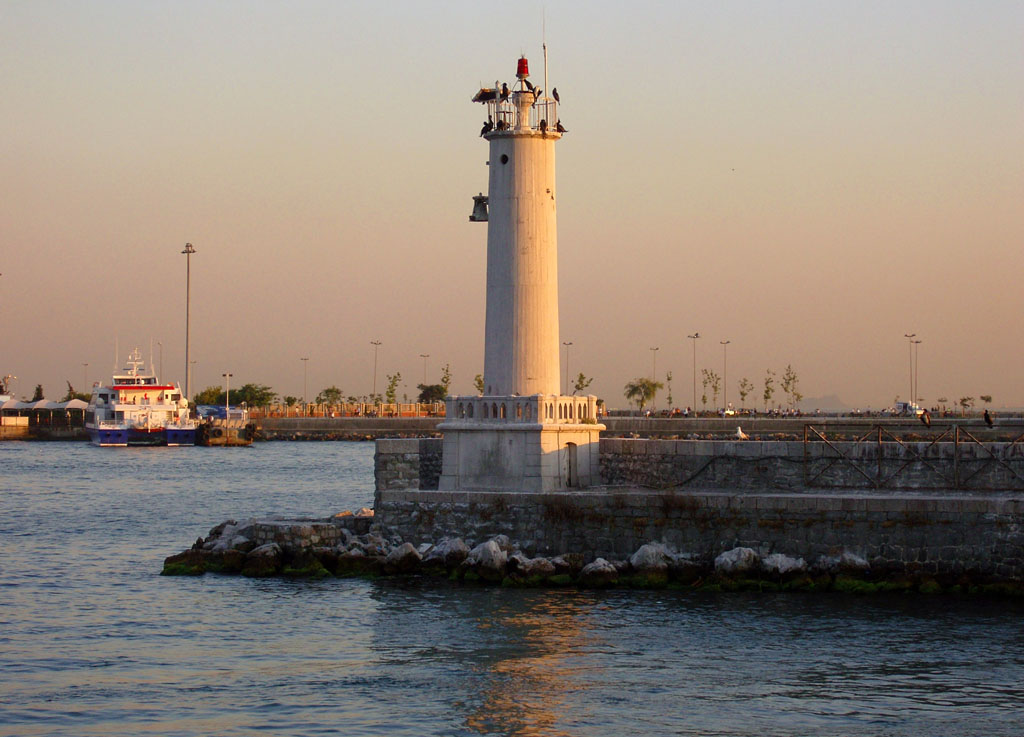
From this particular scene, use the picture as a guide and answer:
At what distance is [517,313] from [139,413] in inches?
2952

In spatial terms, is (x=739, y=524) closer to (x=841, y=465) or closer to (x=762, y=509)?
(x=762, y=509)

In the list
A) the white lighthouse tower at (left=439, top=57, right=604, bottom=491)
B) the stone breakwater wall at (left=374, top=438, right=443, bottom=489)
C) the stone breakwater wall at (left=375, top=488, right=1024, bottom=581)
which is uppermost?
the white lighthouse tower at (left=439, top=57, right=604, bottom=491)

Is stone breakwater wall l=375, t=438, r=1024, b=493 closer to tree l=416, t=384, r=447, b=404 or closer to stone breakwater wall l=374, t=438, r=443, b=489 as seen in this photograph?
stone breakwater wall l=374, t=438, r=443, b=489

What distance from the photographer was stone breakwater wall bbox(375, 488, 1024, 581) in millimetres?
22312

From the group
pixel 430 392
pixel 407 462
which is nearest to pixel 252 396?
pixel 430 392

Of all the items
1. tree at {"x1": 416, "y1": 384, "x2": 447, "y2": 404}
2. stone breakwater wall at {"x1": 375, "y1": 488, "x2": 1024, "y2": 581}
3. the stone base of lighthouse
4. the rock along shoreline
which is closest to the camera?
stone breakwater wall at {"x1": 375, "y1": 488, "x2": 1024, "y2": 581}

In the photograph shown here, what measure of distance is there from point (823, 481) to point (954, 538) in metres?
3.82

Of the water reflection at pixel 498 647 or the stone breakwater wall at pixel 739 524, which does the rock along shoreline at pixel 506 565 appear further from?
the water reflection at pixel 498 647

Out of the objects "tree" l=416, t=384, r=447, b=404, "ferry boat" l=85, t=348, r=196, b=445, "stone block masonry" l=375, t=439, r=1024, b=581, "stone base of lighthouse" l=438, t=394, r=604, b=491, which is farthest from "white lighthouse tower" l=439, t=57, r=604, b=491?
"tree" l=416, t=384, r=447, b=404

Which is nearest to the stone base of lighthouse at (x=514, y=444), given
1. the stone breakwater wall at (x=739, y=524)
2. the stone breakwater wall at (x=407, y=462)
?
the stone breakwater wall at (x=739, y=524)

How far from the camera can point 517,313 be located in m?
27.3

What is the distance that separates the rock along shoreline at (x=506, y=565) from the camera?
74.6ft

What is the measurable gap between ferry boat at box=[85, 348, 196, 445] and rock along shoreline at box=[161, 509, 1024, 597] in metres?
71.3

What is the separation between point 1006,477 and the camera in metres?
24.9
